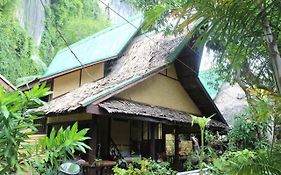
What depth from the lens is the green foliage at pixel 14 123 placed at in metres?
1.84

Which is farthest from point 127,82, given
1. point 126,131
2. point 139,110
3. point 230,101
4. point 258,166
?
point 230,101

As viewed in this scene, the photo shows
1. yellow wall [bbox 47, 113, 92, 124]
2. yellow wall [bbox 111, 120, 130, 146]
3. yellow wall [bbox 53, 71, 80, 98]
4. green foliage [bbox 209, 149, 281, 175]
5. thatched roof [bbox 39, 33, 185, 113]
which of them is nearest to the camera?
green foliage [bbox 209, 149, 281, 175]

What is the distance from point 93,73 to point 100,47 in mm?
1124

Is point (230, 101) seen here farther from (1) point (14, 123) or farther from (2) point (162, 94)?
(1) point (14, 123)

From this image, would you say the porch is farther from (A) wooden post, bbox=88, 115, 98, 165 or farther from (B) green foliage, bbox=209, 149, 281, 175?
(B) green foliage, bbox=209, 149, 281, 175

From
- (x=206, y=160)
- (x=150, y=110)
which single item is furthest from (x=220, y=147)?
(x=150, y=110)

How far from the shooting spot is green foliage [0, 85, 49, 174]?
1843mm

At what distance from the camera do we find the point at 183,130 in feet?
37.2

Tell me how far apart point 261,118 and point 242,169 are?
55cm

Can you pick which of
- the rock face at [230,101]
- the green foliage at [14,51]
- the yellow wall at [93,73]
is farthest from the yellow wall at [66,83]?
the rock face at [230,101]

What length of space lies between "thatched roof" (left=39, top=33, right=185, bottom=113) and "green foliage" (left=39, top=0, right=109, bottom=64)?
39.2ft

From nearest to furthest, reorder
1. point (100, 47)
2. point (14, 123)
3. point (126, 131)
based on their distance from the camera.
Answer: point (14, 123)
point (126, 131)
point (100, 47)

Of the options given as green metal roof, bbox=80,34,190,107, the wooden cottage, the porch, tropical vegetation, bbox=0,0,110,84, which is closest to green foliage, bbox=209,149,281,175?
green metal roof, bbox=80,34,190,107

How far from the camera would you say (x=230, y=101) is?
15391 millimetres
